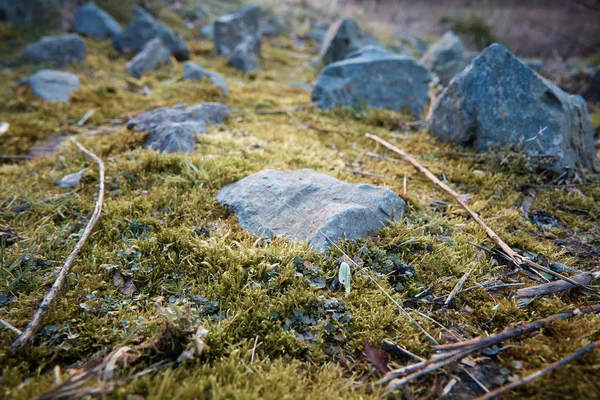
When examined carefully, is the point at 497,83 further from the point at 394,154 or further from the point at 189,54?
the point at 189,54

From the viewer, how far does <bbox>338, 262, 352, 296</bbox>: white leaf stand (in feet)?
8.14

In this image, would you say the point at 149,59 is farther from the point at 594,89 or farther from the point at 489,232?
the point at 594,89

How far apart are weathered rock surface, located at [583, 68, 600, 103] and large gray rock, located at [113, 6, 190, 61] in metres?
11.1

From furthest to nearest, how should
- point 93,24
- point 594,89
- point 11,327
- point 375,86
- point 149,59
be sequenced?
point 93,24, point 149,59, point 594,89, point 375,86, point 11,327

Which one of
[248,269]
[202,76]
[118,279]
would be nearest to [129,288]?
[118,279]

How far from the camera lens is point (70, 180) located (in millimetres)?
3773

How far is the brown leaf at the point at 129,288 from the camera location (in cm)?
247

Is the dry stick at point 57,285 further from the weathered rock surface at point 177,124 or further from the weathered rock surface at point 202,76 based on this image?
the weathered rock surface at point 202,76

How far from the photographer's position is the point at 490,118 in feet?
14.9

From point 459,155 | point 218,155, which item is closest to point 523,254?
point 459,155

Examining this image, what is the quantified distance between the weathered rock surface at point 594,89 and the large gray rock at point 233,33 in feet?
31.6

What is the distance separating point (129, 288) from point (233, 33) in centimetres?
1115

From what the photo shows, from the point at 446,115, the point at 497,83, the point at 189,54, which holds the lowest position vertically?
the point at 189,54

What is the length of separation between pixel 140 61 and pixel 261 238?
26.5 feet
